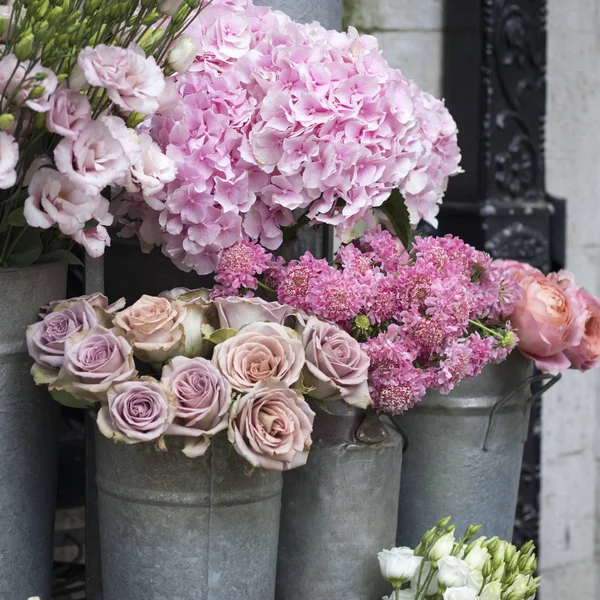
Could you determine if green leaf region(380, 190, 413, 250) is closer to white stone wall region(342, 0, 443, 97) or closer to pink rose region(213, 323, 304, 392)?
pink rose region(213, 323, 304, 392)

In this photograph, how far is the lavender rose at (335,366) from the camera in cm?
79

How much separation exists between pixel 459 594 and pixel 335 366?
240 millimetres

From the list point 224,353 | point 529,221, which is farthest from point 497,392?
point 529,221

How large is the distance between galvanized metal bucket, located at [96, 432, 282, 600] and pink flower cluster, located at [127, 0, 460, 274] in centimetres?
20

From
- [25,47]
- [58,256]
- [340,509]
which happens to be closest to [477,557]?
[340,509]

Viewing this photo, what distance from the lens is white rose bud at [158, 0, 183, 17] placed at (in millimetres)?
770

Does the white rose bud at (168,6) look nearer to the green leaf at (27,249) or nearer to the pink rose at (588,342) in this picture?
the green leaf at (27,249)

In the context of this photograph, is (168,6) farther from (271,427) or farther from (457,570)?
(457,570)

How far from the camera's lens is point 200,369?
29.8 inches

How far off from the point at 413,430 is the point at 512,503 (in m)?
0.17

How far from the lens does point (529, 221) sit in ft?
5.63

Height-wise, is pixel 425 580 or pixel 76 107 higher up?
pixel 76 107

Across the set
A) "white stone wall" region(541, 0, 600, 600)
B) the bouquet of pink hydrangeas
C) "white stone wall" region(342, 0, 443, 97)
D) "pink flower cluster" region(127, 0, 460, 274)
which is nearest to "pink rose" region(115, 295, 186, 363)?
the bouquet of pink hydrangeas

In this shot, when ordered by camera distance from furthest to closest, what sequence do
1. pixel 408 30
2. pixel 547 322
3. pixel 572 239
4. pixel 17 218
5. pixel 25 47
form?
1. pixel 572 239
2. pixel 408 30
3. pixel 547 322
4. pixel 17 218
5. pixel 25 47
